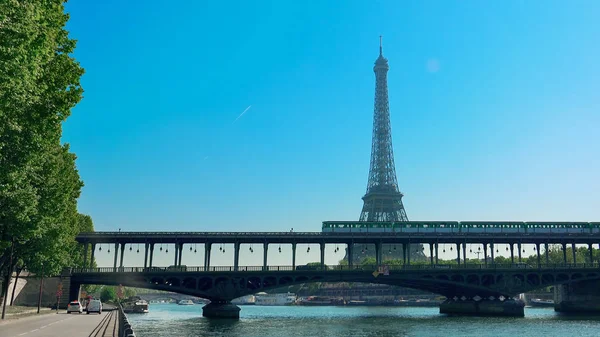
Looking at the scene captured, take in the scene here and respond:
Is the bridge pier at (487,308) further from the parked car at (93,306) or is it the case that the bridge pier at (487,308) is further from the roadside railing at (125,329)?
the roadside railing at (125,329)

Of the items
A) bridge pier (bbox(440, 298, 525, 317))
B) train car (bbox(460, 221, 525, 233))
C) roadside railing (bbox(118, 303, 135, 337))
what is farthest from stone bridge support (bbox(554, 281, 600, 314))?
roadside railing (bbox(118, 303, 135, 337))

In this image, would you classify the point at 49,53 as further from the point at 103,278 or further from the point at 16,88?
the point at 103,278

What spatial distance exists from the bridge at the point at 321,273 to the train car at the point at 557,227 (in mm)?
5372

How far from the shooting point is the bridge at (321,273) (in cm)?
9525

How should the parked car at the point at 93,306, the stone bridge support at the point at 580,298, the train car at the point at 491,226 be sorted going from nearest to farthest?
the parked car at the point at 93,306 < the stone bridge support at the point at 580,298 < the train car at the point at 491,226

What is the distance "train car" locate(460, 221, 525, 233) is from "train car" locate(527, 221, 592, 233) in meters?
2.62

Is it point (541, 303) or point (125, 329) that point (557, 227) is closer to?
point (541, 303)

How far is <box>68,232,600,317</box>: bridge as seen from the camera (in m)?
95.2

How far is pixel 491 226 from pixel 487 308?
19.9 meters

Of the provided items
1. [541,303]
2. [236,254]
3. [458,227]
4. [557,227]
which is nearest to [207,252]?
[236,254]

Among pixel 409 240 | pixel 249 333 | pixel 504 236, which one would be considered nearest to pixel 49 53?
pixel 249 333

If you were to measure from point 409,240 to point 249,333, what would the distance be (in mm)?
51464

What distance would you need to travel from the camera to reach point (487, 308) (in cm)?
10750

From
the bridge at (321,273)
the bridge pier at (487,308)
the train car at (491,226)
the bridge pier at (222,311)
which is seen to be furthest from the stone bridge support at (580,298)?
the bridge pier at (222,311)
